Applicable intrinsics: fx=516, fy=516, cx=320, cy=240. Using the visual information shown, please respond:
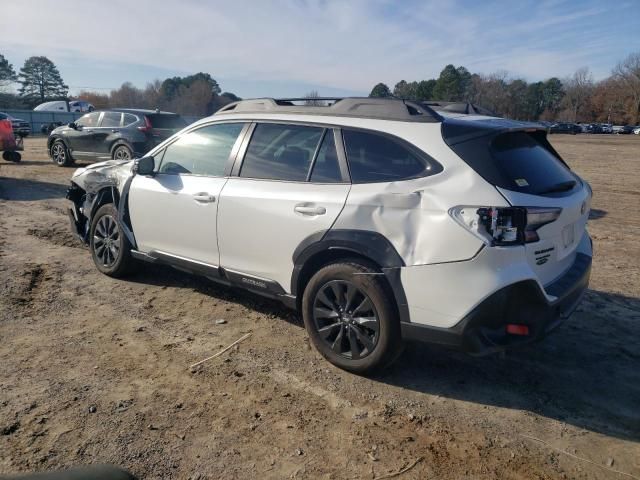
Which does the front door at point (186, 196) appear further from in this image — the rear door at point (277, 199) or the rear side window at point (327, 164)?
the rear side window at point (327, 164)

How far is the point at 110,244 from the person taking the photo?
5.37 m

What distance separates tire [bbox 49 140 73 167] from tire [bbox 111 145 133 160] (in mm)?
2344

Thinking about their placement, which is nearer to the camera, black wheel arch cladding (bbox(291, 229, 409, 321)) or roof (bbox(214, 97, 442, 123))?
black wheel arch cladding (bbox(291, 229, 409, 321))

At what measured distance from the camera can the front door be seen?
438 centimetres

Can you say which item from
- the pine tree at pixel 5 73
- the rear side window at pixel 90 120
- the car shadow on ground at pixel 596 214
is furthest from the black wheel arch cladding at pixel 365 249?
the pine tree at pixel 5 73

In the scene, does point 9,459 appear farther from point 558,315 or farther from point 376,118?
point 558,315

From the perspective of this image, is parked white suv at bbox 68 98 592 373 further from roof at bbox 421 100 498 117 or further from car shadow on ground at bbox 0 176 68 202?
car shadow on ground at bbox 0 176 68 202

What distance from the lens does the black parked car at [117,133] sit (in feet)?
42.2

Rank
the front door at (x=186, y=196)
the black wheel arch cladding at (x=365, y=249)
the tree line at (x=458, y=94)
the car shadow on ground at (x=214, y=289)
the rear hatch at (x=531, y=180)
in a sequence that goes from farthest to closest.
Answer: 1. the tree line at (x=458, y=94)
2. the car shadow on ground at (x=214, y=289)
3. the front door at (x=186, y=196)
4. the black wheel arch cladding at (x=365, y=249)
5. the rear hatch at (x=531, y=180)

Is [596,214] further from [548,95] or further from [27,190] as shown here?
[548,95]

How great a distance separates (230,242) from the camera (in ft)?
13.8

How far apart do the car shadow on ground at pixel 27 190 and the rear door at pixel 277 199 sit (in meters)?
7.34

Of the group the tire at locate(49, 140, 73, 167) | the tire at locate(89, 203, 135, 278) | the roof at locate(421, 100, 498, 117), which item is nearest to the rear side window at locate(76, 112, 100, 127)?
the tire at locate(49, 140, 73, 167)

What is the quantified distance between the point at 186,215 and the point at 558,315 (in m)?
3.04
